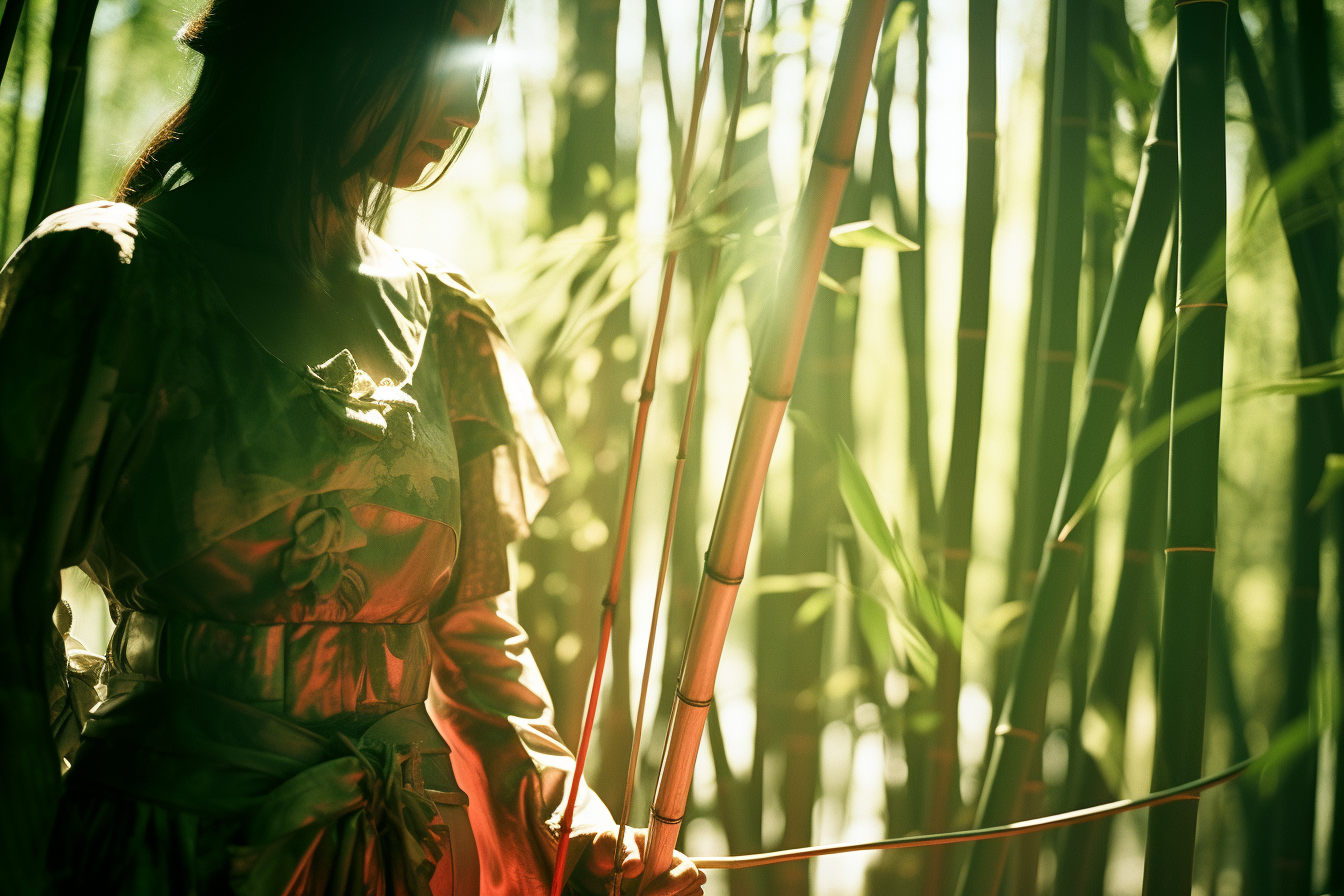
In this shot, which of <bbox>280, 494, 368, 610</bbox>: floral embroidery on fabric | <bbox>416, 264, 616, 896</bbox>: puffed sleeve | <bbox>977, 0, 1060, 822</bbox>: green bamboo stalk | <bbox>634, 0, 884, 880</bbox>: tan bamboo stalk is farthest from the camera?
<bbox>977, 0, 1060, 822</bbox>: green bamboo stalk

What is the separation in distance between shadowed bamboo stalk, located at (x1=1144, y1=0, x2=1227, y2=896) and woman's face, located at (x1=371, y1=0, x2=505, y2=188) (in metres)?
0.48

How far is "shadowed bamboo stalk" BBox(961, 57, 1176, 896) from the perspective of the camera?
2.35 feet

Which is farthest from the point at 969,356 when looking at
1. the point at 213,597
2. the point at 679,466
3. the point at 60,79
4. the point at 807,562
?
the point at 60,79

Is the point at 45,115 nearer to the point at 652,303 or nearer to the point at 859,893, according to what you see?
the point at 652,303

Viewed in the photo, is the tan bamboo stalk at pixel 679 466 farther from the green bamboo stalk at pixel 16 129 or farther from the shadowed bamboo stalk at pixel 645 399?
the green bamboo stalk at pixel 16 129

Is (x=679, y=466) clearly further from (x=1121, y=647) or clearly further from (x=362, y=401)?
(x=1121, y=647)

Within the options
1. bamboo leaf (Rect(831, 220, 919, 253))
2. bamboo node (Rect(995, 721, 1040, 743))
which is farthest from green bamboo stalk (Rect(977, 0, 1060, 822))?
bamboo leaf (Rect(831, 220, 919, 253))

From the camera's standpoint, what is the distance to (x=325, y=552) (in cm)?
63

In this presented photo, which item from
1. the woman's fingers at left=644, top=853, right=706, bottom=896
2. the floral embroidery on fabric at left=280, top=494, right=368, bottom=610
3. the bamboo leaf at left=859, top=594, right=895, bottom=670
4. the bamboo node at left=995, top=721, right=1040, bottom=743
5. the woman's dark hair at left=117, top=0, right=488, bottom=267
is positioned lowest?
the woman's fingers at left=644, top=853, right=706, bottom=896

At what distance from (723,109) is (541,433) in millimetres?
604

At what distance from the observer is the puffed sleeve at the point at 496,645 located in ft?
2.38

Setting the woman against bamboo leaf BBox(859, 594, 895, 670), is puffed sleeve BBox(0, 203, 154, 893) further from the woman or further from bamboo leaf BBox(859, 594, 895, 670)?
bamboo leaf BBox(859, 594, 895, 670)

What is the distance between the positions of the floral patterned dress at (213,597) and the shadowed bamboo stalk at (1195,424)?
41 cm

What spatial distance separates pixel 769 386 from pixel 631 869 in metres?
0.37
